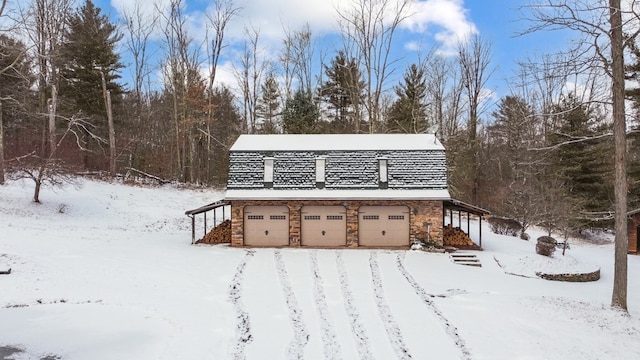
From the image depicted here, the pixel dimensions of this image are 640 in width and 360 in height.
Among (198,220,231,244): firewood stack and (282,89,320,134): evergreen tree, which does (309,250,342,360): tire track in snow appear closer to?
(198,220,231,244): firewood stack

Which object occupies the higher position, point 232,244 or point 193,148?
point 193,148

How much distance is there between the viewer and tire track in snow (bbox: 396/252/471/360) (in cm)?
865

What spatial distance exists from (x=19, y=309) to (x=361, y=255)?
37.7 ft

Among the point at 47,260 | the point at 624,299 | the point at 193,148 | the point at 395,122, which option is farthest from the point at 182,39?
the point at 624,299

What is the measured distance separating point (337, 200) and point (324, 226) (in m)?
1.36

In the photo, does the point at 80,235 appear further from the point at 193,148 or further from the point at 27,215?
the point at 193,148

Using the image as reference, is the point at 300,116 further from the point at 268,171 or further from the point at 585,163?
the point at 585,163

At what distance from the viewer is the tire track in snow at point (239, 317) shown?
841 cm

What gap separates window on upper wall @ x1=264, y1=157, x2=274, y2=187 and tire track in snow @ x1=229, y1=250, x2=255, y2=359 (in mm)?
5116

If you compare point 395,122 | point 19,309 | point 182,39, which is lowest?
point 19,309

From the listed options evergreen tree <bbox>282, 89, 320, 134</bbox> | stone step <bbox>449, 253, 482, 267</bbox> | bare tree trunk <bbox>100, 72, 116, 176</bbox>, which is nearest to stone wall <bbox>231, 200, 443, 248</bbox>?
stone step <bbox>449, 253, 482, 267</bbox>

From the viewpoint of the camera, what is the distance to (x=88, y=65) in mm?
29812

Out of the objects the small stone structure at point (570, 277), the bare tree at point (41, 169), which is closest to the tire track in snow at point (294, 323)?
the small stone structure at point (570, 277)

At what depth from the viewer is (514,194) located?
2527 cm
